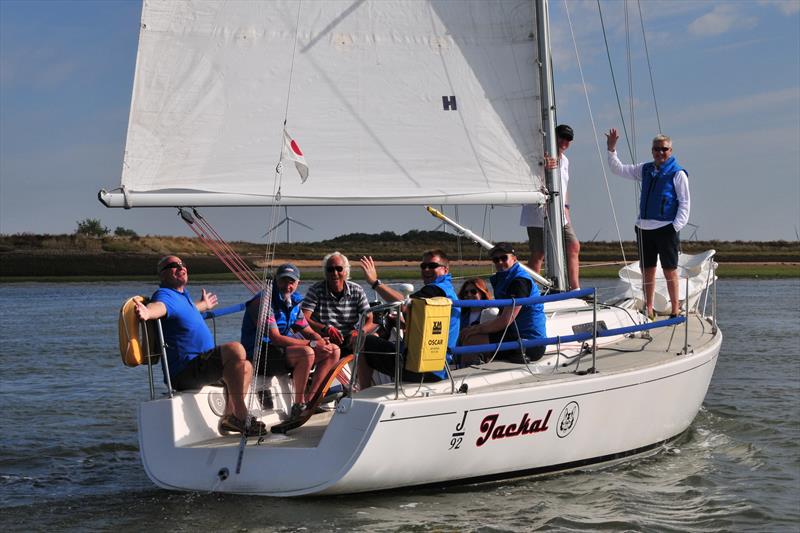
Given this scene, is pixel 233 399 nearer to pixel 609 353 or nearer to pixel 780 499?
pixel 609 353

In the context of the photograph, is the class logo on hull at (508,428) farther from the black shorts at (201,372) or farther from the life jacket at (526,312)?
the black shorts at (201,372)

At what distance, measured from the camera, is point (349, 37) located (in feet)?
29.8

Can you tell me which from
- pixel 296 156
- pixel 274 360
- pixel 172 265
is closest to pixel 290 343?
pixel 274 360

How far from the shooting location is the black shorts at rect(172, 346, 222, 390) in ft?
25.7

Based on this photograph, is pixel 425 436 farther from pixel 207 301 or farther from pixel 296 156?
pixel 296 156

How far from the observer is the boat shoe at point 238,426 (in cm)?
762

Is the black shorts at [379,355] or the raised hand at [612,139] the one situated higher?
the raised hand at [612,139]

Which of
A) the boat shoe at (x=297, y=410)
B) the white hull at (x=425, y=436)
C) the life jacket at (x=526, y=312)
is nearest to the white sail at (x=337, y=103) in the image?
the life jacket at (x=526, y=312)

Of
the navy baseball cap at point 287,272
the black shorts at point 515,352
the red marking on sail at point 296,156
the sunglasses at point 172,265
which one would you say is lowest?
the black shorts at point 515,352

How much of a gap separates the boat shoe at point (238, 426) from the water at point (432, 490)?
0.51 m

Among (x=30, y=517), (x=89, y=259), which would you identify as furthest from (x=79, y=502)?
(x=89, y=259)

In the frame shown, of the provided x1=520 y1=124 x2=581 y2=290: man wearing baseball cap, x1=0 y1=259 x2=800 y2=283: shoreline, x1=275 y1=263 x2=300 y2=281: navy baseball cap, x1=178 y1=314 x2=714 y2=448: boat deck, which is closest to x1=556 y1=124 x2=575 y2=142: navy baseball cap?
x1=520 y1=124 x2=581 y2=290: man wearing baseball cap

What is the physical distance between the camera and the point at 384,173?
8.95m

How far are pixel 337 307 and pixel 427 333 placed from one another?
166 centimetres
